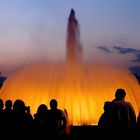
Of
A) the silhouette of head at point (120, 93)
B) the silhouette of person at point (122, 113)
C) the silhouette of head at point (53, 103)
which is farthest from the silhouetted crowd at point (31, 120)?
the silhouette of head at point (120, 93)

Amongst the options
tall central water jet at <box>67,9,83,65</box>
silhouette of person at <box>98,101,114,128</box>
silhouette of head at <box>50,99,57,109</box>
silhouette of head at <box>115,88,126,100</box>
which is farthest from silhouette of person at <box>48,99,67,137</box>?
tall central water jet at <box>67,9,83,65</box>

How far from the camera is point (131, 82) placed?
26.5 m

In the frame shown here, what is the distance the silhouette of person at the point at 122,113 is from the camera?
11.6m

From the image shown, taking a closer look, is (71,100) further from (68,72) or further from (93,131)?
(93,131)

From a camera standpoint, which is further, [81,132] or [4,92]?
[4,92]

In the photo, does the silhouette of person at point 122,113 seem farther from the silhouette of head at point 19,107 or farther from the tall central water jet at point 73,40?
the tall central water jet at point 73,40

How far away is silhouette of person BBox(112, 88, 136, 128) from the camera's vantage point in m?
11.6

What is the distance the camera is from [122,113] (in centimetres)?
1159

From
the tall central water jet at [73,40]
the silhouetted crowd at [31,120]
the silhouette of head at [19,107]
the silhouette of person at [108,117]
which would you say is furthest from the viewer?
the tall central water jet at [73,40]

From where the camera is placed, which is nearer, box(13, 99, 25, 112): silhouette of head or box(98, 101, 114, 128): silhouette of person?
box(13, 99, 25, 112): silhouette of head

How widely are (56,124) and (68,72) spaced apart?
56.2 ft

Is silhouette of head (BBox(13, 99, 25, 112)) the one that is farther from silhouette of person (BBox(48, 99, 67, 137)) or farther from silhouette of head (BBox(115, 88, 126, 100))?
silhouette of head (BBox(115, 88, 126, 100))

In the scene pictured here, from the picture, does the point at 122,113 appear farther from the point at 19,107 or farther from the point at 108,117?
the point at 19,107

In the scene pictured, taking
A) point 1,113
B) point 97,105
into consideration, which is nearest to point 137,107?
point 97,105
